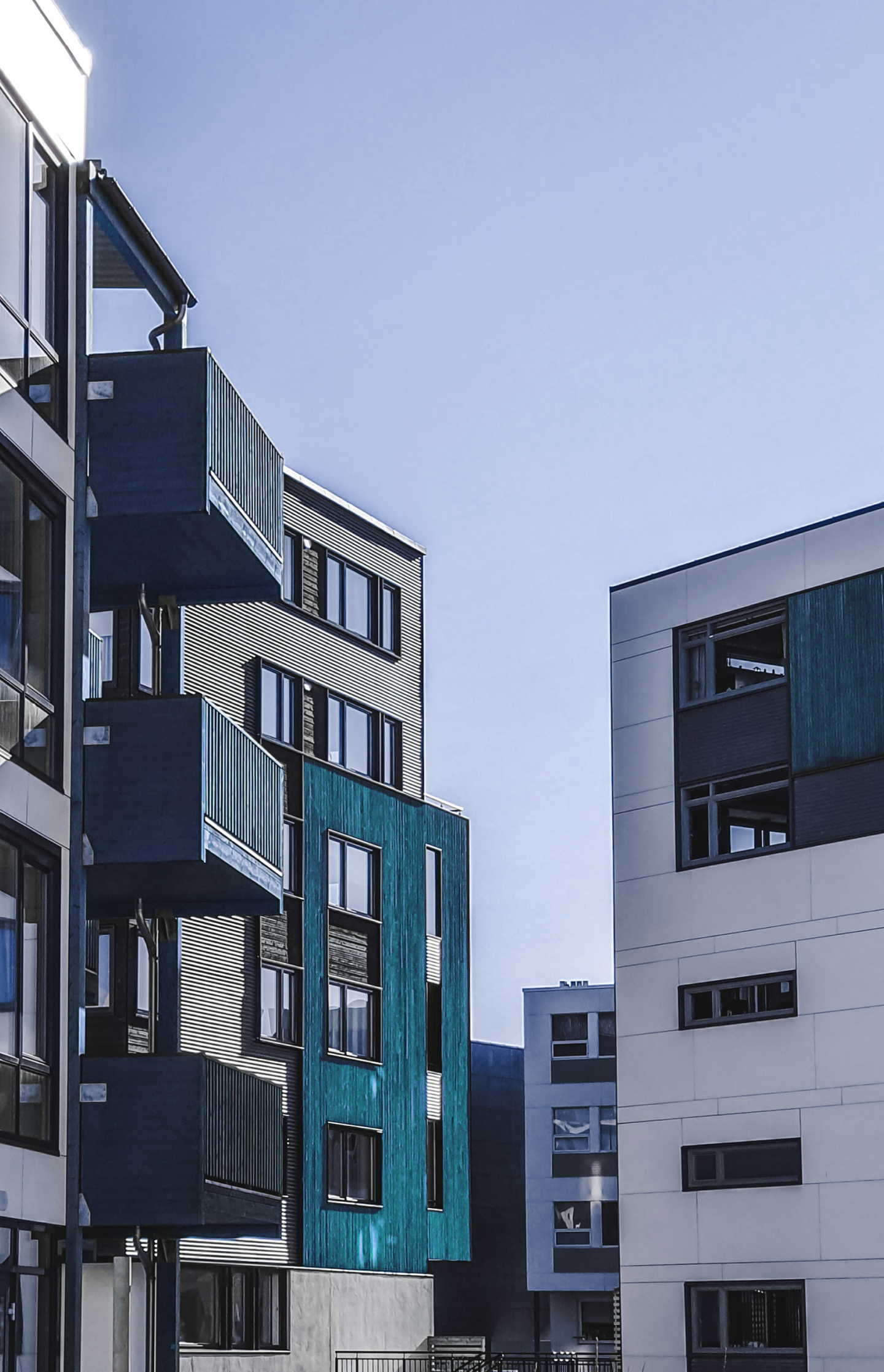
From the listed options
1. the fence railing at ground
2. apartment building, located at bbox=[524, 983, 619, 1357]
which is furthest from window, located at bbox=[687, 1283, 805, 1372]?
apartment building, located at bbox=[524, 983, 619, 1357]

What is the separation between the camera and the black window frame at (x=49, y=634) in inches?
639

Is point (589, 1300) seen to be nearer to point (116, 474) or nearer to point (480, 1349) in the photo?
point (480, 1349)

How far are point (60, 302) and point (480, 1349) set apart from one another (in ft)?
120

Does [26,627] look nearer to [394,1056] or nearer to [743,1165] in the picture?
[743,1165]

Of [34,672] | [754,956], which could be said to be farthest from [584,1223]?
[34,672]

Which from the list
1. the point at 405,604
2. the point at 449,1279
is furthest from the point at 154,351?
the point at 449,1279

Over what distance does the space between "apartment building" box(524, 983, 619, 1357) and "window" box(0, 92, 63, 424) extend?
58.7 meters

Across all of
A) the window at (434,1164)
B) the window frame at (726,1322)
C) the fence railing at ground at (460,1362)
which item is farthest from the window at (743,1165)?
the window at (434,1164)

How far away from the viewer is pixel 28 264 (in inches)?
666

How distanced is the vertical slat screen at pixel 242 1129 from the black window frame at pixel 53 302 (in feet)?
18.8

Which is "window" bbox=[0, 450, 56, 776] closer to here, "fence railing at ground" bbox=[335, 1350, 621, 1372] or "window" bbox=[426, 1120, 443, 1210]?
"fence railing at ground" bbox=[335, 1350, 621, 1372]

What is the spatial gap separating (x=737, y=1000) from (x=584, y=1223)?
42.8 meters

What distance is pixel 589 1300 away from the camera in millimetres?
74125

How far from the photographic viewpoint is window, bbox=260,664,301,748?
4366cm
